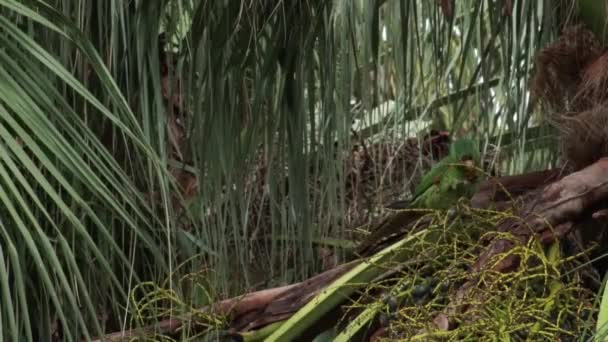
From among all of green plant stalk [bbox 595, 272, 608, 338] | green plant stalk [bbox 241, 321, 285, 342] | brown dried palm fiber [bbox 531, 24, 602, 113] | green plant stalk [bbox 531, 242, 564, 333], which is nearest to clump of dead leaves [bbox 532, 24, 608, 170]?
brown dried palm fiber [bbox 531, 24, 602, 113]

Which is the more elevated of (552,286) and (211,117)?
(211,117)

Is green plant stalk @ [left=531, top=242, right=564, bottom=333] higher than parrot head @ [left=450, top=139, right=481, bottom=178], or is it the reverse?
parrot head @ [left=450, top=139, right=481, bottom=178]

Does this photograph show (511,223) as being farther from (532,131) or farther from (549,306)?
(532,131)

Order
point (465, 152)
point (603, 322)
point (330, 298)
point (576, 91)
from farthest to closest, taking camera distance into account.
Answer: point (465, 152) < point (576, 91) < point (330, 298) < point (603, 322)

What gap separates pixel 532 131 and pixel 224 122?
34.1 inches

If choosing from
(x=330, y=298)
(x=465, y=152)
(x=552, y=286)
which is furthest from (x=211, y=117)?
(x=552, y=286)

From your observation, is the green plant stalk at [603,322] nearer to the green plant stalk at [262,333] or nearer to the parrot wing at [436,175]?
the green plant stalk at [262,333]

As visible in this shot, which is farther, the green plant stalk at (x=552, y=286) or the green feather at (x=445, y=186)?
the green feather at (x=445, y=186)

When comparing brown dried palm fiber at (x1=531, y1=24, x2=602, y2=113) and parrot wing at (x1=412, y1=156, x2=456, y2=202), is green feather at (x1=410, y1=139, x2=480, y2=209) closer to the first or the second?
parrot wing at (x1=412, y1=156, x2=456, y2=202)

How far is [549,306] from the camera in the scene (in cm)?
132

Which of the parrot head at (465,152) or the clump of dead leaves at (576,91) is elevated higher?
the clump of dead leaves at (576,91)

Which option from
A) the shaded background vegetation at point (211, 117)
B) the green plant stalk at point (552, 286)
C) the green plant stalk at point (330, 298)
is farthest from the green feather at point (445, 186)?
the green plant stalk at point (552, 286)

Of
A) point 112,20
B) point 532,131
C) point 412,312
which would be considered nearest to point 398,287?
point 412,312

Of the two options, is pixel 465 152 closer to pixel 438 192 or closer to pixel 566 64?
pixel 438 192
